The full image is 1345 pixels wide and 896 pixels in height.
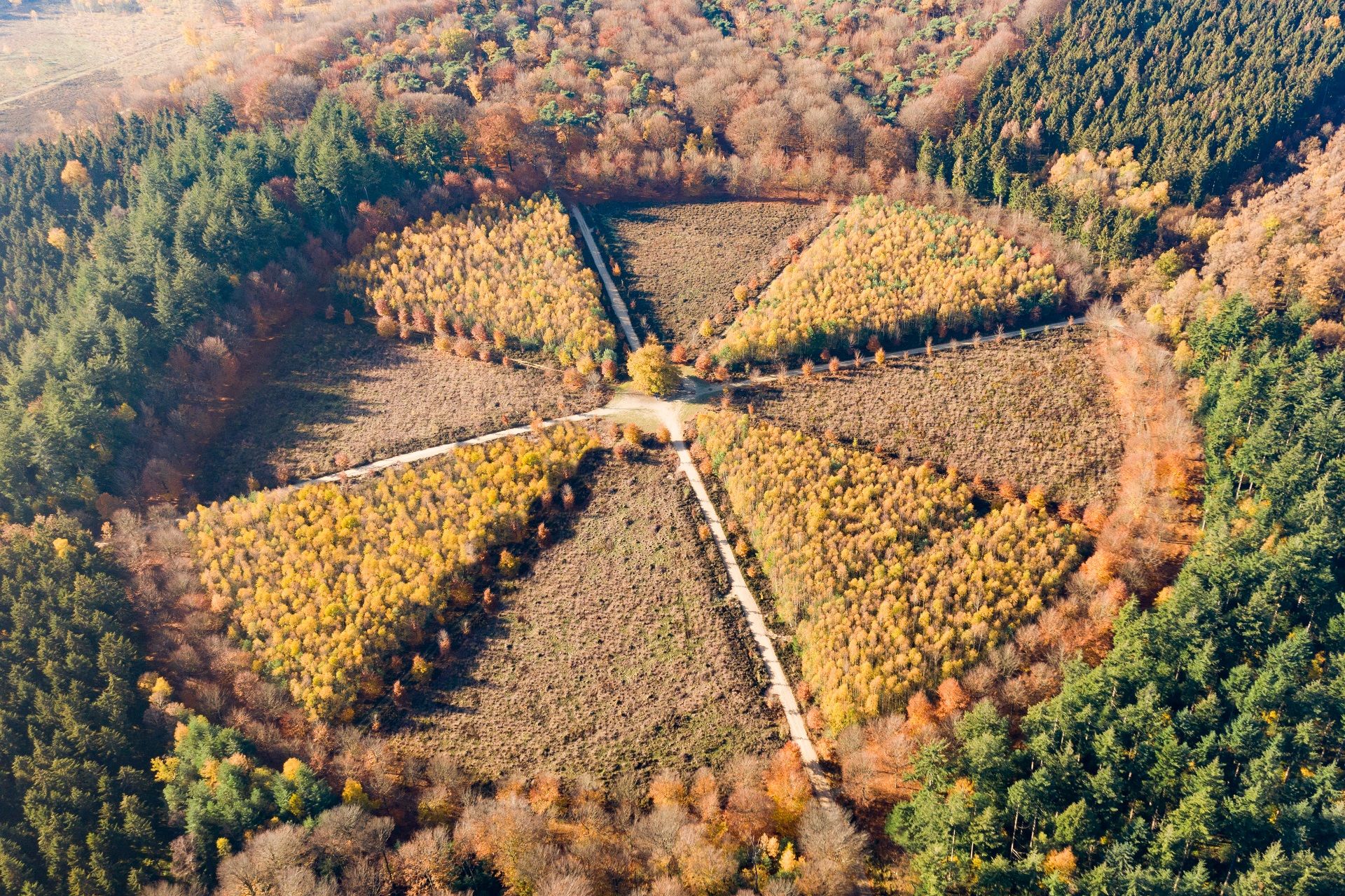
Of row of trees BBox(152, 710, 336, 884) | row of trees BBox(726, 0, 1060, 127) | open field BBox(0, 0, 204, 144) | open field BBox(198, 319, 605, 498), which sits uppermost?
open field BBox(0, 0, 204, 144)

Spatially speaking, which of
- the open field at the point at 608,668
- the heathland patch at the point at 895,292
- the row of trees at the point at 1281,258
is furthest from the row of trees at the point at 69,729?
the row of trees at the point at 1281,258

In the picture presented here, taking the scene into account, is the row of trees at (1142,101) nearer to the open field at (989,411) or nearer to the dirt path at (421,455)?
the open field at (989,411)

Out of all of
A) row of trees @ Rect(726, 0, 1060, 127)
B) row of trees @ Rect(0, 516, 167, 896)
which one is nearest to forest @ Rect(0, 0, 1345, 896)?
row of trees @ Rect(0, 516, 167, 896)

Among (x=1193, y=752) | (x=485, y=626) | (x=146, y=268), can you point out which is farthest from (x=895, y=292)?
(x=146, y=268)

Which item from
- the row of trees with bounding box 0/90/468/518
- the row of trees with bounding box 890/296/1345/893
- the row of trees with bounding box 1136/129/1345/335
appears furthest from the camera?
the row of trees with bounding box 1136/129/1345/335

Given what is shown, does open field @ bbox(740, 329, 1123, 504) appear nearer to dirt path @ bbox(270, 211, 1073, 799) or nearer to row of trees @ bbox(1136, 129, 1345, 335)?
dirt path @ bbox(270, 211, 1073, 799)
